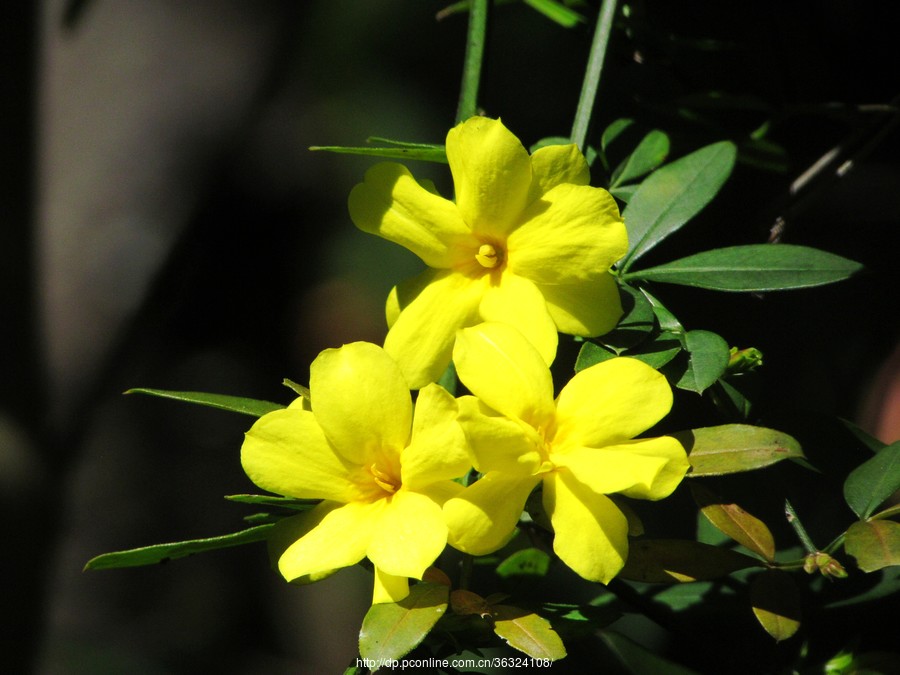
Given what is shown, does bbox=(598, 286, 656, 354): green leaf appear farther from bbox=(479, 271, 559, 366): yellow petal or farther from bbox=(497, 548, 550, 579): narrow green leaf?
bbox=(497, 548, 550, 579): narrow green leaf

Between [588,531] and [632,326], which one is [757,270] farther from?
[588,531]

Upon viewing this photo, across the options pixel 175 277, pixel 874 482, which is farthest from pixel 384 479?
pixel 175 277

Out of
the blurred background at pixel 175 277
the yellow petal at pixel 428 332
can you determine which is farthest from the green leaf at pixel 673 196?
the blurred background at pixel 175 277

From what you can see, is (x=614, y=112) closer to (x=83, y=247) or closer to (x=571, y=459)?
(x=571, y=459)

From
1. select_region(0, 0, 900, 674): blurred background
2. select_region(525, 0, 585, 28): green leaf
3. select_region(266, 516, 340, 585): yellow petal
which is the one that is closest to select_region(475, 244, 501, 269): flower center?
select_region(266, 516, 340, 585): yellow petal

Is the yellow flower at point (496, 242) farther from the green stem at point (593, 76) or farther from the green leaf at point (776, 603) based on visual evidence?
the green leaf at point (776, 603)

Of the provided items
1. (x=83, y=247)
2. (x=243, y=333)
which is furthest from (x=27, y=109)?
(x=243, y=333)
